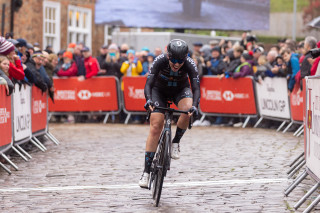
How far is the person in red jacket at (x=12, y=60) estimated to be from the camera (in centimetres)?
1230

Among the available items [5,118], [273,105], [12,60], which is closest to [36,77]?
[12,60]

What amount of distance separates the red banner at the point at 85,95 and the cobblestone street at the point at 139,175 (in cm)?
527

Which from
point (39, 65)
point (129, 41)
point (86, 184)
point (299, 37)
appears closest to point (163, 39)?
point (129, 41)

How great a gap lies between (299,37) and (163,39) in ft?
107

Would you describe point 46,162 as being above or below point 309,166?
below

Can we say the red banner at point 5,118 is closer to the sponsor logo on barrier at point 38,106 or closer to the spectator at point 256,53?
the sponsor logo on barrier at point 38,106

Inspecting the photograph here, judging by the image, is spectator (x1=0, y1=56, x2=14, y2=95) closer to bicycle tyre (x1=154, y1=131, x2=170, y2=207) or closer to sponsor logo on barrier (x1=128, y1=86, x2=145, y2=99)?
bicycle tyre (x1=154, y1=131, x2=170, y2=207)

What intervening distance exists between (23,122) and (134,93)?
9.26 meters

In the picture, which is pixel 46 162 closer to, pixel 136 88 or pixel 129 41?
pixel 136 88

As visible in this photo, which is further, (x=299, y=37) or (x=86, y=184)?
(x=299, y=37)

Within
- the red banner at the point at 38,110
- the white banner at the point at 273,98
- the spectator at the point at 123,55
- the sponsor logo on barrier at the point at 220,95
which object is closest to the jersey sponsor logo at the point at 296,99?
the white banner at the point at 273,98

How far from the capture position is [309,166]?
29.3 ft

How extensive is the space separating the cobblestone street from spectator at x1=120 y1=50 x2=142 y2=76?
17.0 ft

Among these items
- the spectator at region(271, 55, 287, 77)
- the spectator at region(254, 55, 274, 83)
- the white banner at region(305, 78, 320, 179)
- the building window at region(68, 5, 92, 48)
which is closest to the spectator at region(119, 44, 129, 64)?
the spectator at region(254, 55, 274, 83)
